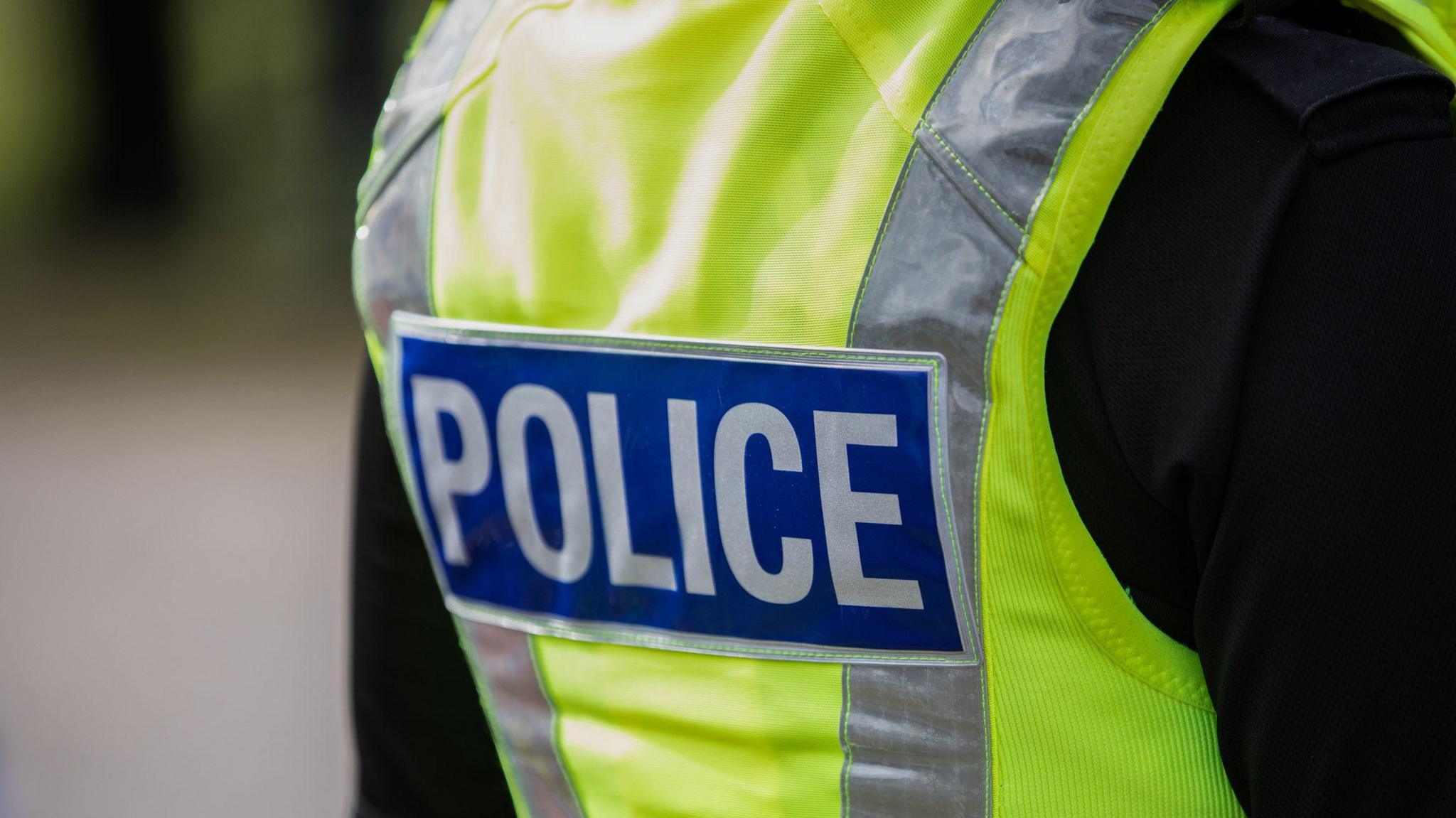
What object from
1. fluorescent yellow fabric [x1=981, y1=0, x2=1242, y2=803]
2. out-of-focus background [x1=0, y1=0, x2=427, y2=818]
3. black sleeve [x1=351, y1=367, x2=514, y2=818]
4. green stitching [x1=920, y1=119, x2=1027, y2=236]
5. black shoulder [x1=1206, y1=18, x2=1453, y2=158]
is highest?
black shoulder [x1=1206, y1=18, x2=1453, y2=158]

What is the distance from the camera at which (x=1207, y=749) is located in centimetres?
72

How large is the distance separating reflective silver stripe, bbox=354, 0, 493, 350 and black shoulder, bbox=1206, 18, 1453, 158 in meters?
0.49

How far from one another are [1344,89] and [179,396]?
571 cm

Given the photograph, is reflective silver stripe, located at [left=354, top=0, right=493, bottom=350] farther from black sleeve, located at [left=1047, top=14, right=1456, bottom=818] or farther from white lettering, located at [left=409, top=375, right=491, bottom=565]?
black sleeve, located at [left=1047, top=14, right=1456, bottom=818]

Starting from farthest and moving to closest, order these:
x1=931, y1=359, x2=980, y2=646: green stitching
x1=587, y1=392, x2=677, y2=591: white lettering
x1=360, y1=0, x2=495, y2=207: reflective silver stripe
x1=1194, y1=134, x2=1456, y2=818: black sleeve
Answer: x1=360, y1=0, x2=495, y2=207: reflective silver stripe < x1=587, y1=392, x2=677, y2=591: white lettering < x1=931, y1=359, x2=980, y2=646: green stitching < x1=1194, y1=134, x2=1456, y2=818: black sleeve

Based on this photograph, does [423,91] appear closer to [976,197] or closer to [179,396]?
[976,197]

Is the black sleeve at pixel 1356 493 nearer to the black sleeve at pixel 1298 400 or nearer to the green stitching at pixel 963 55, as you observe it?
the black sleeve at pixel 1298 400

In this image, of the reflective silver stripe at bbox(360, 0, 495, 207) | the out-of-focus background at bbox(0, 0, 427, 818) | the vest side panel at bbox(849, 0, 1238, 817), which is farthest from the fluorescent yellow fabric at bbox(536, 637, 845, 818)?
the out-of-focus background at bbox(0, 0, 427, 818)

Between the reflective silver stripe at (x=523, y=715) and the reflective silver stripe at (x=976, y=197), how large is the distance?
0.29 meters

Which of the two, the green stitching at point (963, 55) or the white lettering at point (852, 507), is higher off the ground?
the green stitching at point (963, 55)

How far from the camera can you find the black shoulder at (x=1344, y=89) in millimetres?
619

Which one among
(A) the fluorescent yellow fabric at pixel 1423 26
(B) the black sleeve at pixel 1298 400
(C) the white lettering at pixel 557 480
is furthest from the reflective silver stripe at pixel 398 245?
(A) the fluorescent yellow fabric at pixel 1423 26

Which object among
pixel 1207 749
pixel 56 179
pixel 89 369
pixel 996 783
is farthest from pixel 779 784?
pixel 56 179

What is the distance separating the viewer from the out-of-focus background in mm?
3551
